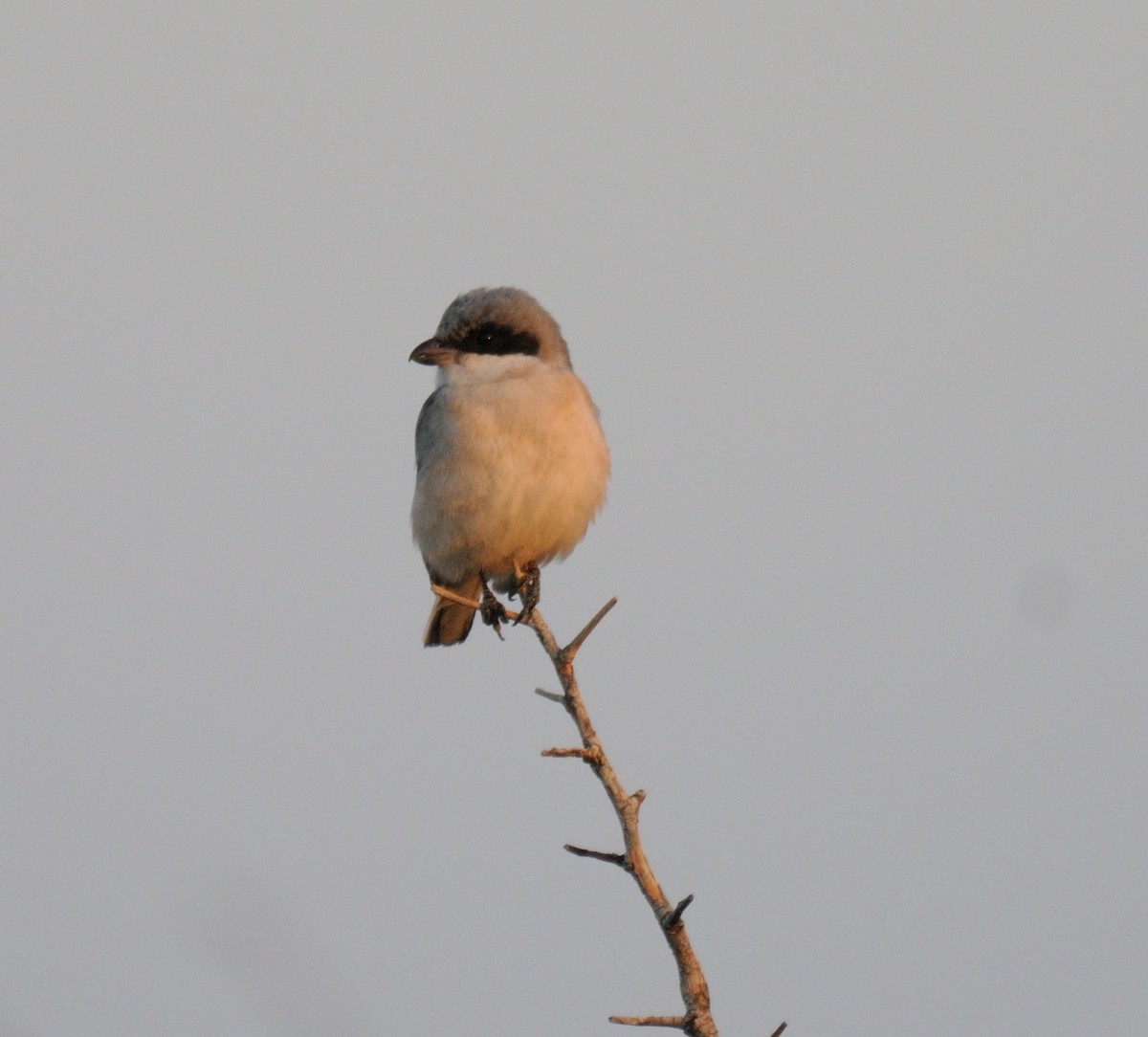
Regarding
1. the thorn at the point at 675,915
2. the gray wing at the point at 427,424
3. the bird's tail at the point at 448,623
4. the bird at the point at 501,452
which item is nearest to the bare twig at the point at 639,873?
the thorn at the point at 675,915

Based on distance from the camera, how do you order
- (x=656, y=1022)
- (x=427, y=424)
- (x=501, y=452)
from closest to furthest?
(x=656, y=1022), (x=501, y=452), (x=427, y=424)

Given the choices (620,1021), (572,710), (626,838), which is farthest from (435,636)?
(620,1021)

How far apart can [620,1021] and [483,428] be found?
344cm

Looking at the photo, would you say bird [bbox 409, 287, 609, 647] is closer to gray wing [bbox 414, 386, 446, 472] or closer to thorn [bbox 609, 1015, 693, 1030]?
gray wing [bbox 414, 386, 446, 472]

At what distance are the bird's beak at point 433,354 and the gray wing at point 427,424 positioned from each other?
112 millimetres

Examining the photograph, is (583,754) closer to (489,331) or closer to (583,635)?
(583,635)

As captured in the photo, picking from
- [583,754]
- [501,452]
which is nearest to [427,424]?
[501,452]

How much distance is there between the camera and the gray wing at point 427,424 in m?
→ 6.54

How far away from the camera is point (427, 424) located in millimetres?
6645

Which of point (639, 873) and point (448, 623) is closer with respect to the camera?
point (639, 873)

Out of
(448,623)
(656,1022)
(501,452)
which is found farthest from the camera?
(448,623)

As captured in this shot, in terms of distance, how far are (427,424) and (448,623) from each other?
1196 millimetres

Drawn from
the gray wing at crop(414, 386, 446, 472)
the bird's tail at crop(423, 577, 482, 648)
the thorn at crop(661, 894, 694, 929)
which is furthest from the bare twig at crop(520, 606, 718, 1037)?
the bird's tail at crop(423, 577, 482, 648)

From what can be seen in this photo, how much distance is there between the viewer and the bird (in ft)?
20.5
